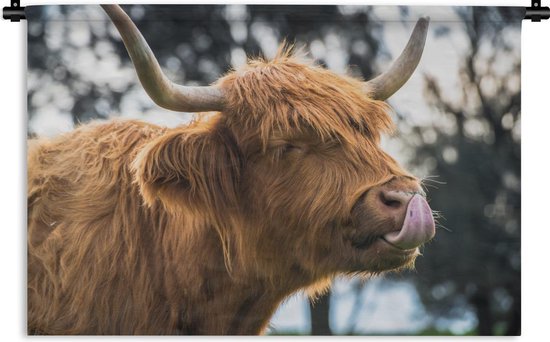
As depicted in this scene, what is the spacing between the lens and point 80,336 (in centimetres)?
276

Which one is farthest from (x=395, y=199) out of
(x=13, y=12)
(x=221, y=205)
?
(x=13, y=12)

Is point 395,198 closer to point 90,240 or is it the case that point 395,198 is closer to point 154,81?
point 154,81

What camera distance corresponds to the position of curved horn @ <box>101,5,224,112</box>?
230cm

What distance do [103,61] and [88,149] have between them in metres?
0.43

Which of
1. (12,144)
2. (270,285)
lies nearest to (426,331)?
(270,285)

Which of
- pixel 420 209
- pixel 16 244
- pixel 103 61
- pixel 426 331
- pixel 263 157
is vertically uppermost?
pixel 103 61

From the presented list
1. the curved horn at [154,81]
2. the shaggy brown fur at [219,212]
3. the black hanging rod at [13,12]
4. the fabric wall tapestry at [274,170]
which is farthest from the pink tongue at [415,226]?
the black hanging rod at [13,12]

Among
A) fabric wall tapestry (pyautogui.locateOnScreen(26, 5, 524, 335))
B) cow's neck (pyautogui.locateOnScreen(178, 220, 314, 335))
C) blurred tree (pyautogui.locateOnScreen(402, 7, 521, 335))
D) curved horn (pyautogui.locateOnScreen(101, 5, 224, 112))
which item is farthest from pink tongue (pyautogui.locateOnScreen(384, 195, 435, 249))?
curved horn (pyautogui.locateOnScreen(101, 5, 224, 112))

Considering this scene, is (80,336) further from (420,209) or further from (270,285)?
(420,209)

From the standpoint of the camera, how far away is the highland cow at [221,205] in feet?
8.21

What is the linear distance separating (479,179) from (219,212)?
1.31 m
